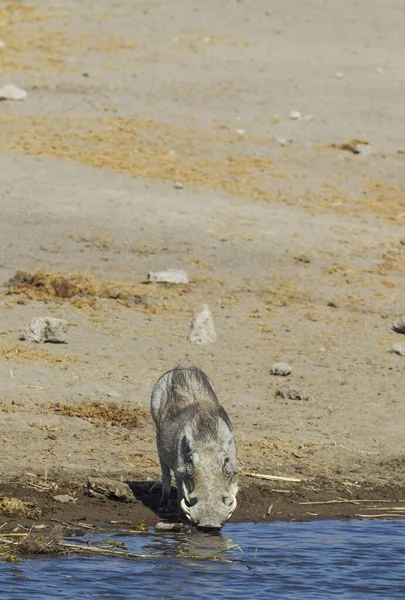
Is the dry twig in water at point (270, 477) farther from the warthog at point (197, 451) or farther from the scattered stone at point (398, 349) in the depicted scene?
the scattered stone at point (398, 349)

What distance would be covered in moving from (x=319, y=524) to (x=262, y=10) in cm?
2423

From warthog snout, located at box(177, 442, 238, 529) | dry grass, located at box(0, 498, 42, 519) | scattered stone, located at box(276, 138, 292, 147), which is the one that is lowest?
scattered stone, located at box(276, 138, 292, 147)

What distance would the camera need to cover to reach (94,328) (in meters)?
15.9

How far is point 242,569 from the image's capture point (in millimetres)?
10086

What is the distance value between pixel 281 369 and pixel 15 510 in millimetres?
4930

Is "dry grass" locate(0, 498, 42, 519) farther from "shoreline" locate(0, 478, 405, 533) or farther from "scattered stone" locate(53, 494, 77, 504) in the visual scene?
"scattered stone" locate(53, 494, 77, 504)

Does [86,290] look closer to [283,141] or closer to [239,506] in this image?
[239,506]

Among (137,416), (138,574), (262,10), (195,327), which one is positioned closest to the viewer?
(138,574)

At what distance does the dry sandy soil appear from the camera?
1277 centimetres

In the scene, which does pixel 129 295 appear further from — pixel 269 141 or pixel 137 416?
pixel 269 141

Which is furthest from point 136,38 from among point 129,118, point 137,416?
point 137,416

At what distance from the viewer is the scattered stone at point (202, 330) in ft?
51.8

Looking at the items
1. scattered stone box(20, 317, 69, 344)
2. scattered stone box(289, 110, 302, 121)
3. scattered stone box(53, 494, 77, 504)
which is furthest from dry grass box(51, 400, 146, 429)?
scattered stone box(289, 110, 302, 121)

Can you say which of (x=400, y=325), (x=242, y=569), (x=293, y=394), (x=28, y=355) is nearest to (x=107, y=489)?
(x=242, y=569)
